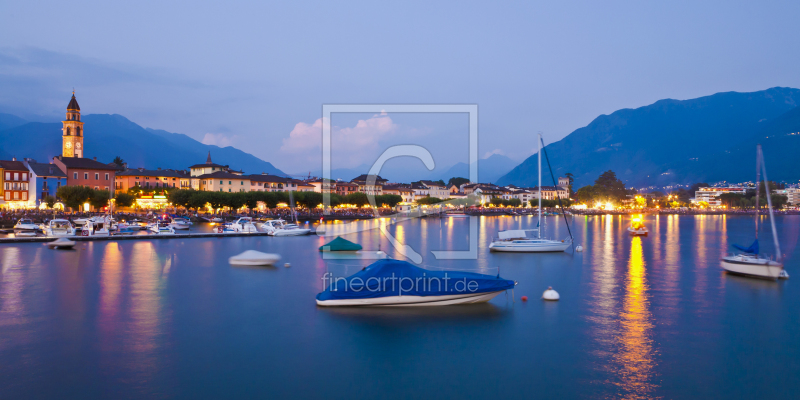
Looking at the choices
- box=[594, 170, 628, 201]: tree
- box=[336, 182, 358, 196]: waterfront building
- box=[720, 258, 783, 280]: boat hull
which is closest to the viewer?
box=[720, 258, 783, 280]: boat hull

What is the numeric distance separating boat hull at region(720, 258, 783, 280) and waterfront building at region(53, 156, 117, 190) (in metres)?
73.8

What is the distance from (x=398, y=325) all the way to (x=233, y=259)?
1656 cm

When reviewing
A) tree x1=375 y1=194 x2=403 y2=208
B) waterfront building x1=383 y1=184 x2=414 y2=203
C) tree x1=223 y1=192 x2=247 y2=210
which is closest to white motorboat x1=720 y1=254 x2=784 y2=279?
tree x1=223 y1=192 x2=247 y2=210

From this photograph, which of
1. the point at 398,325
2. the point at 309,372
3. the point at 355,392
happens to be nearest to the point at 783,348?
the point at 398,325

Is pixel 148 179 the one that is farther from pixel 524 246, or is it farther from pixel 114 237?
pixel 524 246

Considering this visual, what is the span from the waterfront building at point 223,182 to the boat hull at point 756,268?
77.4 metres

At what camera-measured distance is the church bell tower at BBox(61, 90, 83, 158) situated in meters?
89.8

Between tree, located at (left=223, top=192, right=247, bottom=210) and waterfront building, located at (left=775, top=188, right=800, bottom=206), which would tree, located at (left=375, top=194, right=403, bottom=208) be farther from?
waterfront building, located at (left=775, top=188, right=800, bottom=206)

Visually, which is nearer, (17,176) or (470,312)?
(470,312)

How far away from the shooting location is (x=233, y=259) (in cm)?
2780

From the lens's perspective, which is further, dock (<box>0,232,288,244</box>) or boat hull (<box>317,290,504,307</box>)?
dock (<box>0,232,288,244</box>)

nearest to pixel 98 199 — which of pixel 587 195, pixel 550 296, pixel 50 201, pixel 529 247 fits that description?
pixel 50 201

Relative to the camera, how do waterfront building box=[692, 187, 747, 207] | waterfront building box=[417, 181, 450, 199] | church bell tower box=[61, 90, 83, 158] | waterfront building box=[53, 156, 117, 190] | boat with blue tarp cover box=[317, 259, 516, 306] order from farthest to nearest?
waterfront building box=[692, 187, 747, 207] < waterfront building box=[417, 181, 450, 199] < church bell tower box=[61, 90, 83, 158] < waterfront building box=[53, 156, 117, 190] < boat with blue tarp cover box=[317, 259, 516, 306]

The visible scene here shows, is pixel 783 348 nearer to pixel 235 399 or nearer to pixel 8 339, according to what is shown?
pixel 235 399
